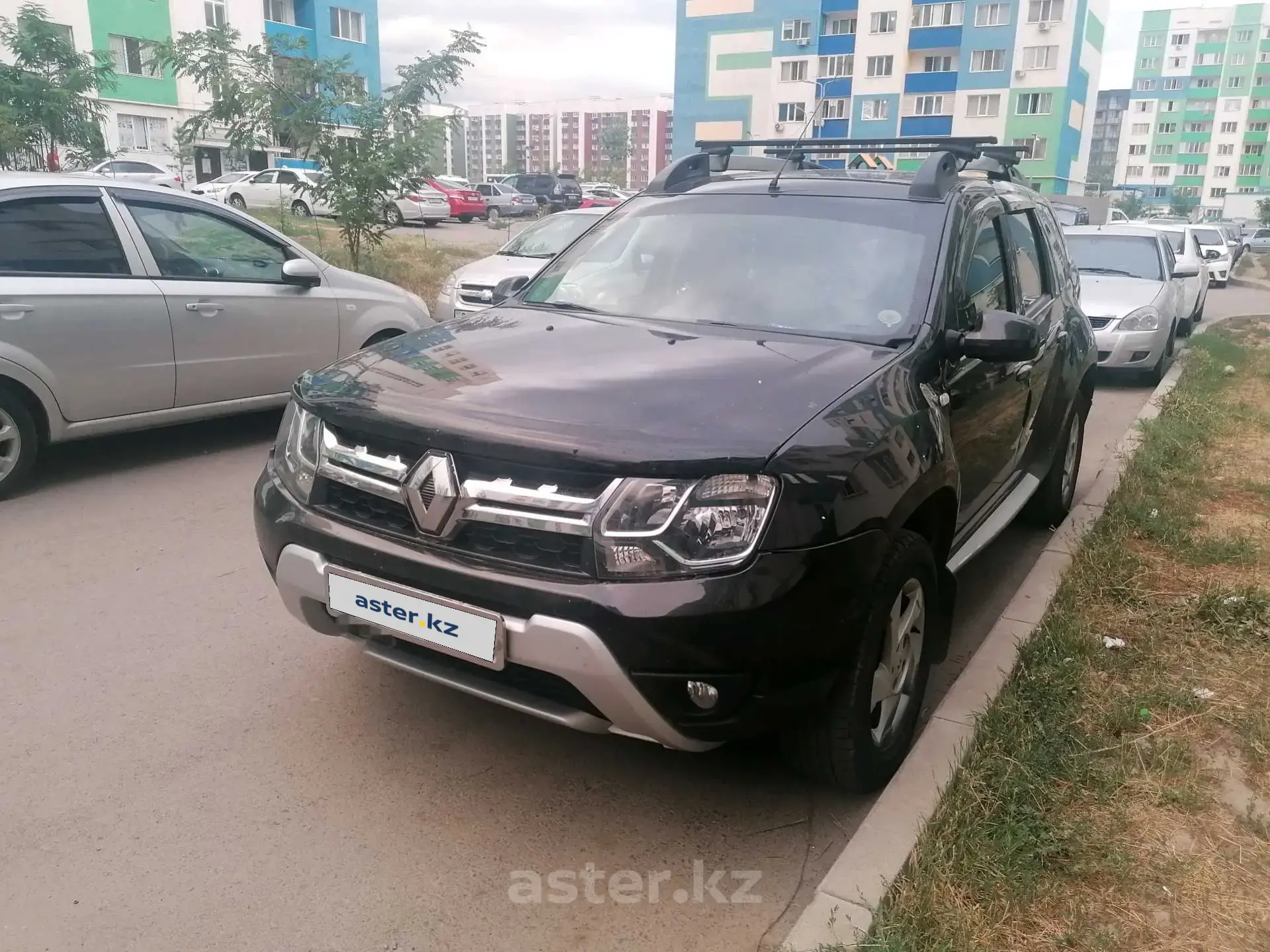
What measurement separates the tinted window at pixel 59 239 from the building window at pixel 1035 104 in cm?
6820

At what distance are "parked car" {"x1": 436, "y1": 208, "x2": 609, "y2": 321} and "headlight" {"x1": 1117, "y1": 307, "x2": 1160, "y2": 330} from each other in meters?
5.19

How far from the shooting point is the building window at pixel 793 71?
230 ft

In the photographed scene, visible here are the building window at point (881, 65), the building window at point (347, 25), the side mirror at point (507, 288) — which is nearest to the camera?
the side mirror at point (507, 288)

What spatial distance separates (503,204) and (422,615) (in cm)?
3985

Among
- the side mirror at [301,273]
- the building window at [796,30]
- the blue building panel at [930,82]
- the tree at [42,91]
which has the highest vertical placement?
the building window at [796,30]

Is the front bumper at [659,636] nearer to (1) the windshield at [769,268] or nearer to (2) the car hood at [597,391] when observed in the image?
(2) the car hood at [597,391]

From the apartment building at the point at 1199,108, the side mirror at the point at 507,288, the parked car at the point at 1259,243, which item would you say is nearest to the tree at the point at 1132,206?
the apartment building at the point at 1199,108

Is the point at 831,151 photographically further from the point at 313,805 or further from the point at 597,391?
the point at 313,805

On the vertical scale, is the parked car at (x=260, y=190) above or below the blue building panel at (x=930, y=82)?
below

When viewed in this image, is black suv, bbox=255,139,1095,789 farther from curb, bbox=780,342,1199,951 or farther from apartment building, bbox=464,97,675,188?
apartment building, bbox=464,97,675,188

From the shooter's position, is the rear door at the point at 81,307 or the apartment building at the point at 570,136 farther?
the apartment building at the point at 570,136

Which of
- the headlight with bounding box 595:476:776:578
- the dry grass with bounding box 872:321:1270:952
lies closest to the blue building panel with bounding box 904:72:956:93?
the dry grass with bounding box 872:321:1270:952

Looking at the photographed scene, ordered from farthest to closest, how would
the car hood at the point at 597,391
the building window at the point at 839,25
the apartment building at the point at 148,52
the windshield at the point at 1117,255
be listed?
the building window at the point at 839,25 → the apartment building at the point at 148,52 → the windshield at the point at 1117,255 → the car hood at the point at 597,391

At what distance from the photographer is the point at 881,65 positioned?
67250 mm
